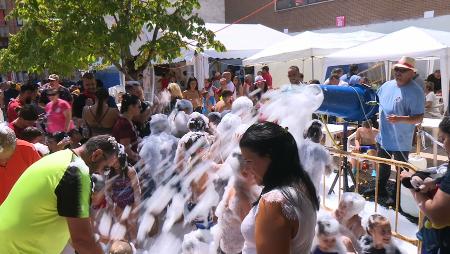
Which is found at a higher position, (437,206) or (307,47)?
(307,47)

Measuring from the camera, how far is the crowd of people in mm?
1981

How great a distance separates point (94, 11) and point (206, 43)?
2188 mm

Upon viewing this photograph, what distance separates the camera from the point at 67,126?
20.3 feet

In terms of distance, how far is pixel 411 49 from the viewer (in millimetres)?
8297

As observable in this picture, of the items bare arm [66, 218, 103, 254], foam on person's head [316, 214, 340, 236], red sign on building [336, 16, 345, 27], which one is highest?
red sign on building [336, 16, 345, 27]

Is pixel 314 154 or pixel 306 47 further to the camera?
pixel 306 47

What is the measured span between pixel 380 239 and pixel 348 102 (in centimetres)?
225

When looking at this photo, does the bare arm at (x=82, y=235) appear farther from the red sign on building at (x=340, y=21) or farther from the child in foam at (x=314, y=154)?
the red sign on building at (x=340, y=21)

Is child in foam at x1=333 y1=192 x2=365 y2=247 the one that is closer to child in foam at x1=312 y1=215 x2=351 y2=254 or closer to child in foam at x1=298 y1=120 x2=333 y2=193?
child in foam at x1=298 y1=120 x2=333 y2=193

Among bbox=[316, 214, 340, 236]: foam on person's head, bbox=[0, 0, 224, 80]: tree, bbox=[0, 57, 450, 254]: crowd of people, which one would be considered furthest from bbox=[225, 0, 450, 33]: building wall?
bbox=[316, 214, 340, 236]: foam on person's head

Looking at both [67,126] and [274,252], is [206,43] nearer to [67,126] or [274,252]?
[67,126]

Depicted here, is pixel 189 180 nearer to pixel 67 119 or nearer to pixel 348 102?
pixel 348 102

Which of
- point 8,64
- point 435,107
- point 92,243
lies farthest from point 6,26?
point 92,243

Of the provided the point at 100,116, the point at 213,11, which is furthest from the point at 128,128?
the point at 213,11
